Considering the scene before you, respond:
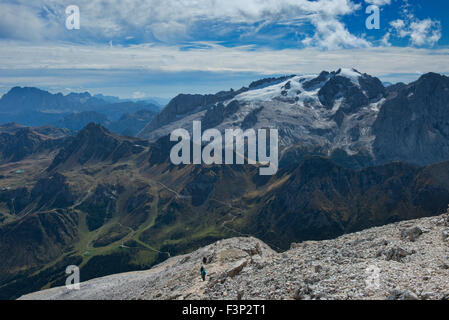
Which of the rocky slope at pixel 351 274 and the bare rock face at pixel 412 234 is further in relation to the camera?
the bare rock face at pixel 412 234

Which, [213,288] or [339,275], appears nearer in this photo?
[339,275]

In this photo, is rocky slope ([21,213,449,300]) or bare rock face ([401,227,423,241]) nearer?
rocky slope ([21,213,449,300])

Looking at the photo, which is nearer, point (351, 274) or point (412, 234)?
point (351, 274)

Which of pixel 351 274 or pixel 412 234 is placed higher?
pixel 351 274

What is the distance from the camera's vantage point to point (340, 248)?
52.6 m

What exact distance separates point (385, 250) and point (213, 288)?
23.4 meters

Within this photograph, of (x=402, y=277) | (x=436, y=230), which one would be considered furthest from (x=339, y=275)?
(x=436, y=230)
